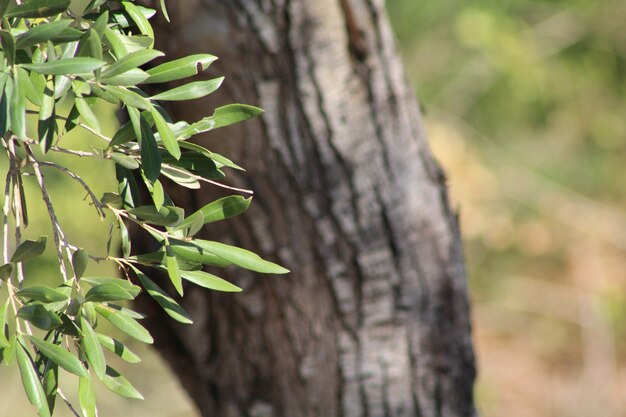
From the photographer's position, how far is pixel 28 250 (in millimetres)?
538

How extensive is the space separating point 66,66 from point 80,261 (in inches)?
5.3

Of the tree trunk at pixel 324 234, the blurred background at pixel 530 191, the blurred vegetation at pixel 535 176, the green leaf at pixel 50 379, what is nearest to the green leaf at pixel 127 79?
the green leaf at pixel 50 379

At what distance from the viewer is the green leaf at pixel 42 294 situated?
0.52 meters

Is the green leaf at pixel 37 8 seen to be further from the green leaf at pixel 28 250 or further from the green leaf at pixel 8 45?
the green leaf at pixel 28 250

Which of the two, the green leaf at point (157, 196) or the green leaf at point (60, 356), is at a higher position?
the green leaf at point (157, 196)

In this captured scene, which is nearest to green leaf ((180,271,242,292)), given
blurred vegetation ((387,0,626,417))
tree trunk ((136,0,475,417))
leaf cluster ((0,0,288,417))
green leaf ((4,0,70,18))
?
leaf cluster ((0,0,288,417))

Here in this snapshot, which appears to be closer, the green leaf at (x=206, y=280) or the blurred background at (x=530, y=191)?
the green leaf at (x=206, y=280)

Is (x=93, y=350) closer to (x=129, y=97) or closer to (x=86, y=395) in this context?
(x=86, y=395)

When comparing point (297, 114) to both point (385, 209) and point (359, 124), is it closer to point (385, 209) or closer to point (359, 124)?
point (359, 124)

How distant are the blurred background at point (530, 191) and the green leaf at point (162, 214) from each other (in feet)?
8.43

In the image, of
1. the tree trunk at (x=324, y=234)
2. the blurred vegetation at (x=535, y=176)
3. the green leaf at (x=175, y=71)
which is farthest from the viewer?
the blurred vegetation at (x=535, y=176)

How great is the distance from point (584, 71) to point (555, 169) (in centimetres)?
64

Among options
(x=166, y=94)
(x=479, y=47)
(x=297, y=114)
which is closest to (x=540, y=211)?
(x=479, y=47)

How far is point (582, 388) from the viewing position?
3.28 metres
